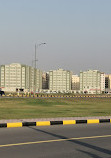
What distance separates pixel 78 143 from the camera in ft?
31.1

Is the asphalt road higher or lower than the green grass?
lower

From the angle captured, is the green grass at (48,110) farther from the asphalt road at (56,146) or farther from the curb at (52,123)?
the asphalt road at (56,146)

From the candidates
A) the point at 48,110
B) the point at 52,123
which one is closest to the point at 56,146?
the point at 52,123

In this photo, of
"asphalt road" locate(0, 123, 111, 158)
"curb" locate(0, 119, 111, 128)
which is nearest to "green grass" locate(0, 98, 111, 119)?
"curb" locate(0, 119, 111, 128)

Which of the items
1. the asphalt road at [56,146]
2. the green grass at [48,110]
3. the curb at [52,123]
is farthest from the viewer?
the green grass at [48,110]

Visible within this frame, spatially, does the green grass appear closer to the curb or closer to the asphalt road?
the curb

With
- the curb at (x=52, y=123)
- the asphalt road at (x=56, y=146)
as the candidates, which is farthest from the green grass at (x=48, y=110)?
the asphalt road at (x=56, y=146)

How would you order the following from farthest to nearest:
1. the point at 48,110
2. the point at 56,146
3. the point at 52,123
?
1. the point at 48,110
2. the point at 52,123
3. the point at 56,146

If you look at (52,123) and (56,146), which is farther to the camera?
(52,123)

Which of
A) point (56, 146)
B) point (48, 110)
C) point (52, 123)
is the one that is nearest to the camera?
point (56, 146)

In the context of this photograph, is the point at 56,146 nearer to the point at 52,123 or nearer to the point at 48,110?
the point at 52,123

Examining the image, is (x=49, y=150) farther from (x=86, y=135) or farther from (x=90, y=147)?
(x=86, y=135)

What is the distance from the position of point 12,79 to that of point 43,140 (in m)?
192

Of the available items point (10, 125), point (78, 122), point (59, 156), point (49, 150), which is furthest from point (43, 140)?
point (78, 122)
